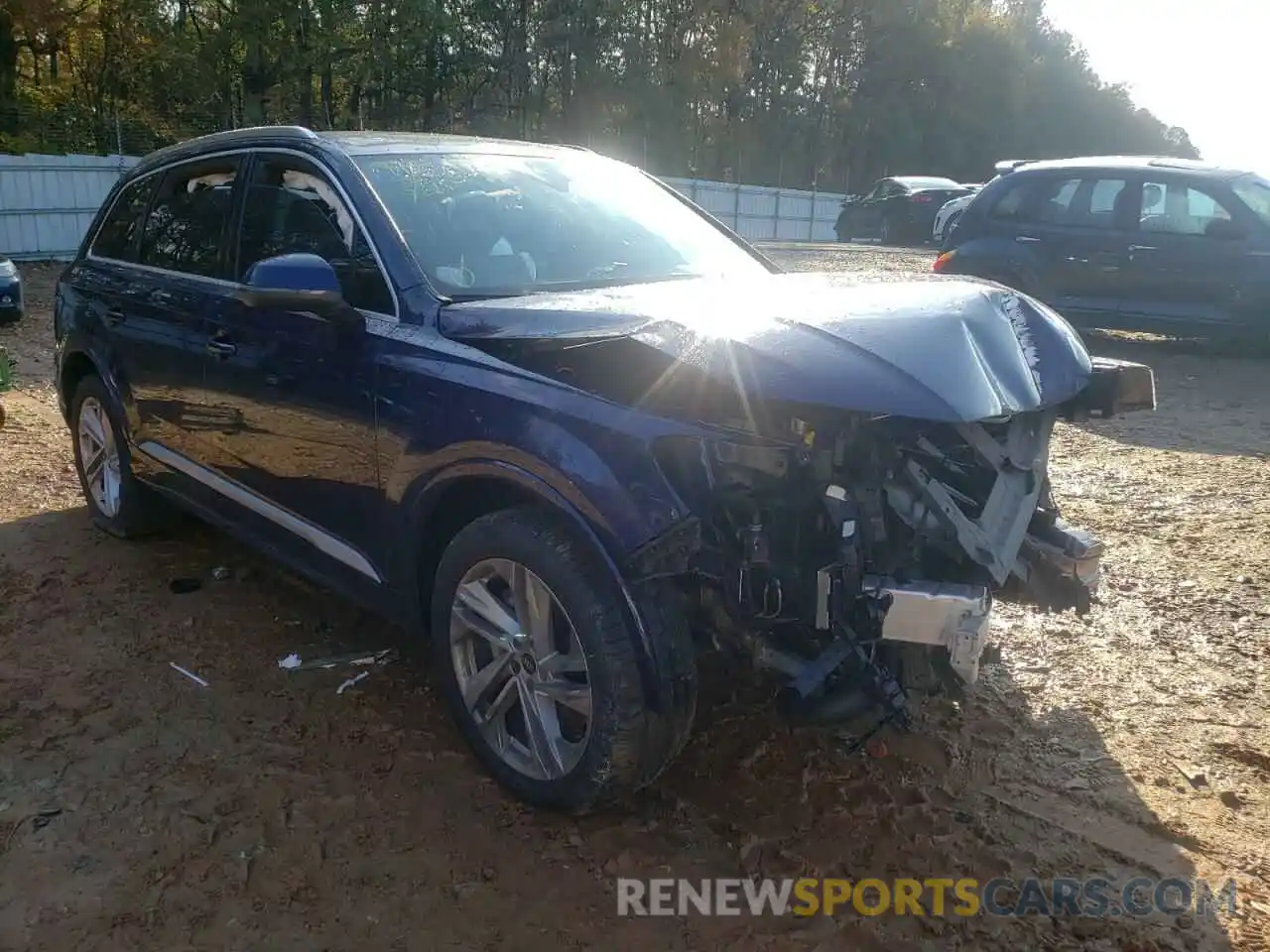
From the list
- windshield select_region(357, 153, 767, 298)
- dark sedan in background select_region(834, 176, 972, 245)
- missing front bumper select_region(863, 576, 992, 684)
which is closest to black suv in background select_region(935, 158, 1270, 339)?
windshield select_region(357, 153, 767, 298)

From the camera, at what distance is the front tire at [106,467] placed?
4.88 metres

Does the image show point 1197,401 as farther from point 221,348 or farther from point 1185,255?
point 221,348

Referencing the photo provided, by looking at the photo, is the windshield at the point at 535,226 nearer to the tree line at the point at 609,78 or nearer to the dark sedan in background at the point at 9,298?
the dark sedan in background at the point at 9,298

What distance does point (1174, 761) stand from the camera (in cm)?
329

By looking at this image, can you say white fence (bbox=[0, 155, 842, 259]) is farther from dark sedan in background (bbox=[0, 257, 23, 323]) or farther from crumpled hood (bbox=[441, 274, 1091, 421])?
crumpled hood (bbox=[441, 274, 1091, 421])

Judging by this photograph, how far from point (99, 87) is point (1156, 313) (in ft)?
77.8

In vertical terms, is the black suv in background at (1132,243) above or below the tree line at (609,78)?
below

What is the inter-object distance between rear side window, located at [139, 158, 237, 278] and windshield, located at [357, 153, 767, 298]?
34.6 inches

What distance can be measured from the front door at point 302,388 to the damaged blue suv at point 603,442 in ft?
0.04

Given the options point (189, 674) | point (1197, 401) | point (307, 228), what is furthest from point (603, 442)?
point (1197, 401)

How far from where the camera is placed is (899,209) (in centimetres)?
2438

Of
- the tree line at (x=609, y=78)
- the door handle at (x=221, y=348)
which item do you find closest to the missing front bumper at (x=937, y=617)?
the door handle at (x=221, y=348)

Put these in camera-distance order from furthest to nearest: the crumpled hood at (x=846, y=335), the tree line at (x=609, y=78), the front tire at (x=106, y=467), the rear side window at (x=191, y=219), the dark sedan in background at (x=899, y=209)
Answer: the dark sedan in background at (x=899, y=209)
the tree line at (x=609, y=78)
the front tire at (x=106, y=467)
the rear side window at (x=191, y=219)
the crumpled hood at (x=846, y=335)

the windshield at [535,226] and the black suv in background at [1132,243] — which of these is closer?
the windshield at [535,226]
